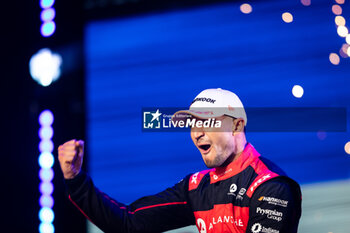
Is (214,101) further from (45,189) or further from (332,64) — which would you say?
(45,189)

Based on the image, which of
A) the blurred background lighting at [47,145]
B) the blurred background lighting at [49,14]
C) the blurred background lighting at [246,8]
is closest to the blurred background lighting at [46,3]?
the blurred background lighting at [49,14]

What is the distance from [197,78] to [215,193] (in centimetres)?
60

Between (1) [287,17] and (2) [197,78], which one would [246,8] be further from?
(2) [197,78]

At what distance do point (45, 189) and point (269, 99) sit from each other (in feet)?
3.73

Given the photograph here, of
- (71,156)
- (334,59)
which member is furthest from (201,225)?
(334,59)

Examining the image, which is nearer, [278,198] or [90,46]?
[278,198]

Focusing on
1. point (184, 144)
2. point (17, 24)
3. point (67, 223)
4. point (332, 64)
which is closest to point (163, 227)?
point (184, 144)

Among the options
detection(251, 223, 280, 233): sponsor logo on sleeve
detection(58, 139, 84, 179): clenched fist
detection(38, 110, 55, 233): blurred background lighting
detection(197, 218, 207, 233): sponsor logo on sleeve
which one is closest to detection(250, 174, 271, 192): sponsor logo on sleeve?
detection(251, 223, 280, 233): sponsor logo on sleeve

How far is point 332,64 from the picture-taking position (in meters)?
1.80

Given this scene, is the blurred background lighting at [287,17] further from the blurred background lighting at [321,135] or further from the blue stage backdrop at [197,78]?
the blurred background lighting at [321,135]

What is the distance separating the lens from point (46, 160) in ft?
6.87

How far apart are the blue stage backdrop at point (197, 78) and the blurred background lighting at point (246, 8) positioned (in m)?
0.02

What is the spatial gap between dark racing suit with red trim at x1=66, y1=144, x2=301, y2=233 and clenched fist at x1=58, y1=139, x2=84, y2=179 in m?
0.03

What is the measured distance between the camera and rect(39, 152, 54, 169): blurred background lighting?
Answer: 2.09m
